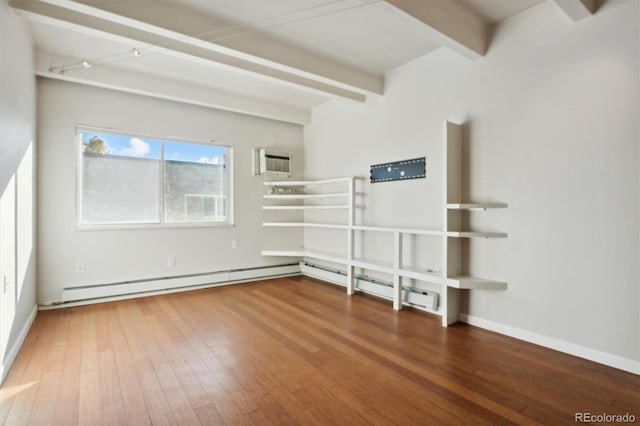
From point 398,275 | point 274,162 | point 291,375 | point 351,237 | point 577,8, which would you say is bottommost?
point 291,375

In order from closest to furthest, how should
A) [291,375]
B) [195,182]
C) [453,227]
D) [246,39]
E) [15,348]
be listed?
[291,375] < [15,348] < [246,39] < [453,227] < [195,182]

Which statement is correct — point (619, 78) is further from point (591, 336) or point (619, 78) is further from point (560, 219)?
point (591, 336)

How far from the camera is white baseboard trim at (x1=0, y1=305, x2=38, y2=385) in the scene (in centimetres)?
212

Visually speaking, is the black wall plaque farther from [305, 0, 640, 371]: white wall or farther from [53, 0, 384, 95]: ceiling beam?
[53, 0, 384, 95]: ceiling beam

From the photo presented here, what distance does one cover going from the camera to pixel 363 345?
8.70 ft

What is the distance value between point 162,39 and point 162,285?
296cm

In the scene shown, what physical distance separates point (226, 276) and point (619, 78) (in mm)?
4718

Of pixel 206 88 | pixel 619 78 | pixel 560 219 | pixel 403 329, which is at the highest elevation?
pixel 206 88

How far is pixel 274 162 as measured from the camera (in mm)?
5102

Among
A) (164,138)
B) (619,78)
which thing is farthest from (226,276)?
(619,78)

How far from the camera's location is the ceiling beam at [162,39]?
233 centimetres

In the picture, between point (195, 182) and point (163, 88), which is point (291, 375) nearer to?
point (195, 182)

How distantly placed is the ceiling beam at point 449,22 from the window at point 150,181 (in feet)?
11.0

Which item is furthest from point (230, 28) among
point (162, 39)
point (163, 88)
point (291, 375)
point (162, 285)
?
point (162, 285)
